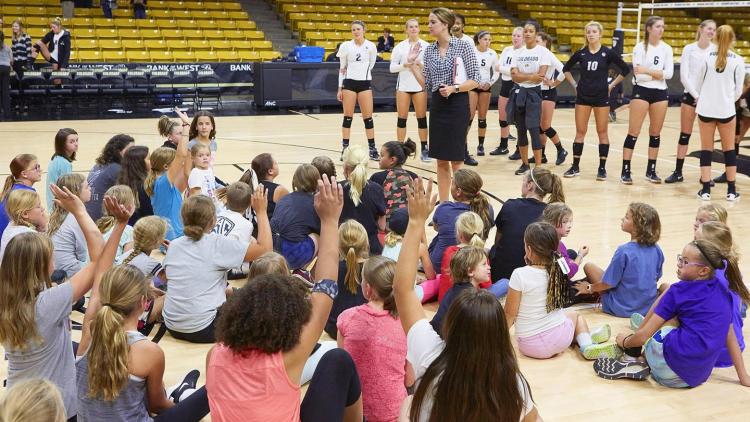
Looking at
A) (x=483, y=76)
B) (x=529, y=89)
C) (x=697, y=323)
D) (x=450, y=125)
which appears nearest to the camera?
(x=697, y=323)

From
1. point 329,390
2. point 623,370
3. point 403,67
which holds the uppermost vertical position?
point 403,67

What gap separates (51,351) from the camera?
9.45 feet

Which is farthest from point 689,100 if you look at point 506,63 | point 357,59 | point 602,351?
point 602,351

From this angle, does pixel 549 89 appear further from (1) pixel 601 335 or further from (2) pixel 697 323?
(2) pixel 697 323

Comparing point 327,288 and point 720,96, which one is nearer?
point 327,288

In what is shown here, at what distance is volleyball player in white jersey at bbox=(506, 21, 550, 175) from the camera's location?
8.27m

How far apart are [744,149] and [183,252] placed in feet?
29.5

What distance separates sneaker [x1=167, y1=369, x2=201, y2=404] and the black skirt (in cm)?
365

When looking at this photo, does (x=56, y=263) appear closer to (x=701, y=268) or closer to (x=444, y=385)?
(x=444, y=385)

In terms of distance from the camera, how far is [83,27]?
15.0m

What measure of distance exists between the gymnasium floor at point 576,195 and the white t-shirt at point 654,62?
1.06 m

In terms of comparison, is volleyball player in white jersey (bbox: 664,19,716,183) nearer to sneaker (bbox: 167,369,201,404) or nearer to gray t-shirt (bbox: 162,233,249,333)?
gray t-shirt (bbox: 162,233,249,333)

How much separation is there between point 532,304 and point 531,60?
5.15 m

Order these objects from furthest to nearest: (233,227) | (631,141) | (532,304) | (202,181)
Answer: (631,141) < (202,181) < (233,227) < (532,304)
